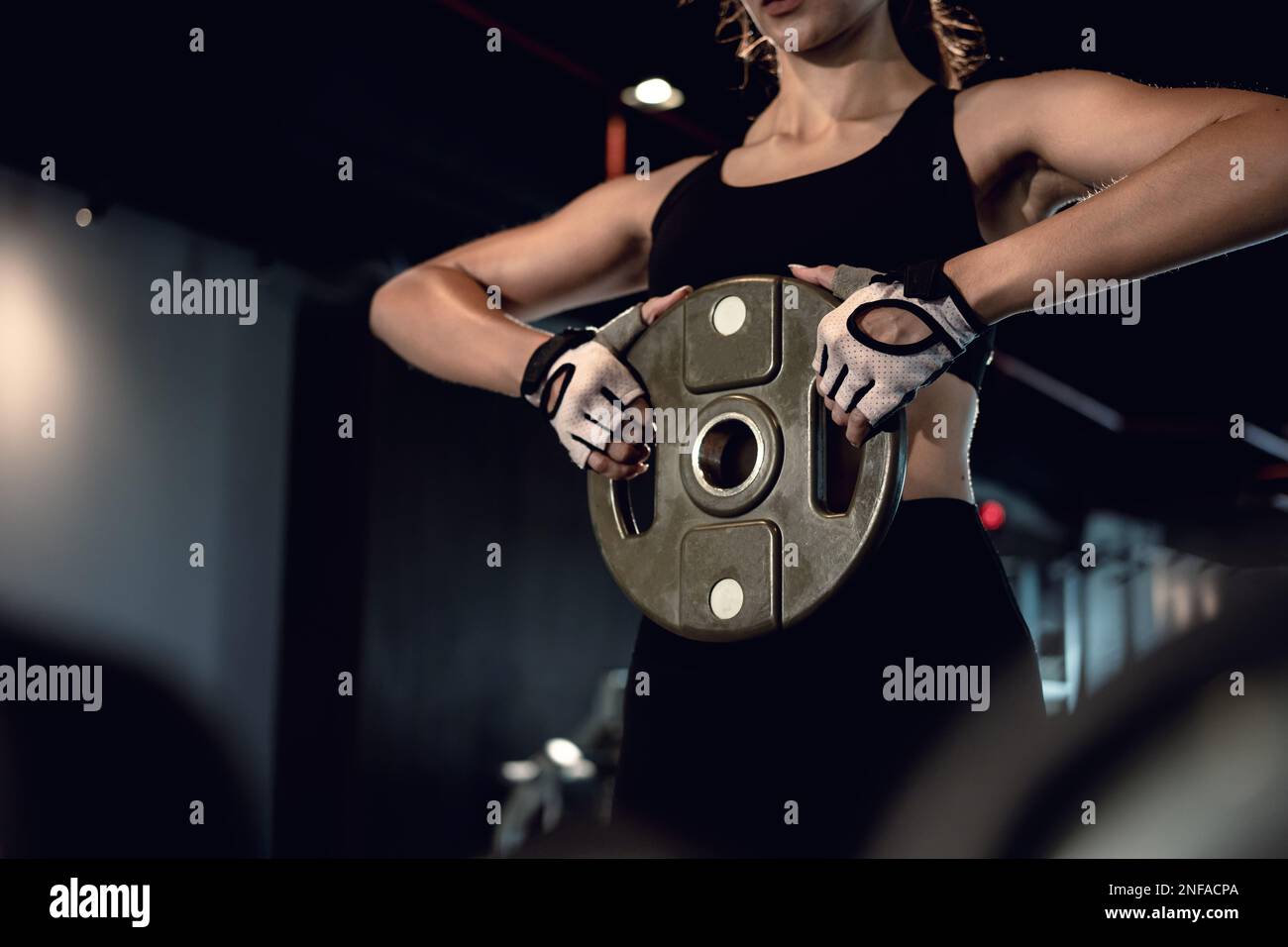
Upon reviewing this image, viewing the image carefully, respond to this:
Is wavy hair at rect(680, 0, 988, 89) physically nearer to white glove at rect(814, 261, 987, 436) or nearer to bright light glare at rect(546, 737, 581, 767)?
white glove at rect(814, 261, 987, 436)

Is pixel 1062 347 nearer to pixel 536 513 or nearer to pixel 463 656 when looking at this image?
pixel 536 513

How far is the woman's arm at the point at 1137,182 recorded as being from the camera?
2.67ft

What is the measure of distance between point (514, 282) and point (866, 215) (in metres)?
0.46

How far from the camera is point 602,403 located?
101 centimetres

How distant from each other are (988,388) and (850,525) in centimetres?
536

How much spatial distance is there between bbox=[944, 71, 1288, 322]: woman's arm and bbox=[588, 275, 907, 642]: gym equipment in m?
0.14

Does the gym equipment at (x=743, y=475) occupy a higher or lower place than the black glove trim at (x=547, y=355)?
lower

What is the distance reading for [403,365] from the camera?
3.54 meters

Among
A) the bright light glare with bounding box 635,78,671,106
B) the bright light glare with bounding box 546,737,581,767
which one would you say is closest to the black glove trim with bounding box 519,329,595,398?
the bright light glare with bounding box 635,78,671,106

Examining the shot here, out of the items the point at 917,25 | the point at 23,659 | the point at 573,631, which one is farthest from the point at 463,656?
the point at 917,25

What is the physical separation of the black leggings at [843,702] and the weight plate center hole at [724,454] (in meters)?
0.13

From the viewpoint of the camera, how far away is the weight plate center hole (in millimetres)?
960

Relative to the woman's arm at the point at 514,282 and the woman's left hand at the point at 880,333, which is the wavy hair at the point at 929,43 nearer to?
the woman's arm at the point at 514,282

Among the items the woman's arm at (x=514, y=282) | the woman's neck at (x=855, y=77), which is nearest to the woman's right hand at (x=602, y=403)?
the woman's arm at (x=514, y=282)
